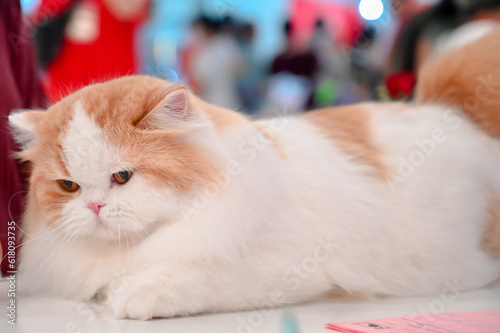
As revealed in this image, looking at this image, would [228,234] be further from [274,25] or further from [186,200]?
[274,25]

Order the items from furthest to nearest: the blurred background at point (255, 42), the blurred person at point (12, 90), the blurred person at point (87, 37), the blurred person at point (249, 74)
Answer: the blurred person at point (249, 74) < the blurred background at point (255, 42) < the blurred person at point (87, 37) < the blurred person at point (12, 90)

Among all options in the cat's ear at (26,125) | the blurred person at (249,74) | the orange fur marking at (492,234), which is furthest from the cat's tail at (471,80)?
the blurred person at (249,74)

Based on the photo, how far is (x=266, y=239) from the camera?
120 centimetres

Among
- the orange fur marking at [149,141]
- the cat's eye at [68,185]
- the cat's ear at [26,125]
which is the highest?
the orange fur marking at [149,141]

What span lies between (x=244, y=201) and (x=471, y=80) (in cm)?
95

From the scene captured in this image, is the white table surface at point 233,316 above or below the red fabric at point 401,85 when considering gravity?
below

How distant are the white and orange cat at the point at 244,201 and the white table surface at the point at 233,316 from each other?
4 cm

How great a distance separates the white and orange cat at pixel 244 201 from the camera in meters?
1.12

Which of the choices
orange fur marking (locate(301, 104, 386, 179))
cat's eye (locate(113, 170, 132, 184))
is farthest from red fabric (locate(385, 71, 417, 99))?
cat's eye (locate(113, 170, 132, 184))

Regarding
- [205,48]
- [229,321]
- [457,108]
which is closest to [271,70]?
[205,48]

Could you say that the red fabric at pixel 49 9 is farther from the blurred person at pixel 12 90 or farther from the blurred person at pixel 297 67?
the blurred person at pixel 297 67

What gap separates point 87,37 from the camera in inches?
110

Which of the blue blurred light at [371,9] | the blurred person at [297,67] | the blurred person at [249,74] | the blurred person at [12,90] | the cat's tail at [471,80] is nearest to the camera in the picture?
the blurred person at [12,90]

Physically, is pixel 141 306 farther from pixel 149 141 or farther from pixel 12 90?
pixel 12 90
